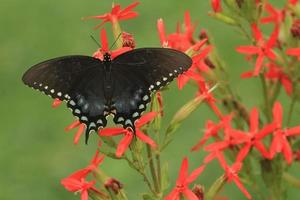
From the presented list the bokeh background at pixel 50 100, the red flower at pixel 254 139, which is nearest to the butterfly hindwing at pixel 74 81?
the red flower at pixel 254 139

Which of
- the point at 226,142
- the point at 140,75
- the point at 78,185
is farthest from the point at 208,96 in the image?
the point at 78,185

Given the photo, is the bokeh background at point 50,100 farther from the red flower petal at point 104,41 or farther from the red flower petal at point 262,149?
the red flower petal at point 104,41

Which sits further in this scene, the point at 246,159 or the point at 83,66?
the point at 246,159

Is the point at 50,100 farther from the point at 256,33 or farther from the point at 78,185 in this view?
the point at 78,185

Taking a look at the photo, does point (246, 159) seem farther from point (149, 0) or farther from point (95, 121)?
point (149, 0)

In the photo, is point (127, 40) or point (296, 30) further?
point (296, 30)

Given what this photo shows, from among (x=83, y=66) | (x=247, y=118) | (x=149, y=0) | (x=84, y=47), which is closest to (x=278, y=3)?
(x=149, y=0)

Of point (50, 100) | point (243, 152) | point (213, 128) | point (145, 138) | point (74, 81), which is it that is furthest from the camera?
point (50, 100)
